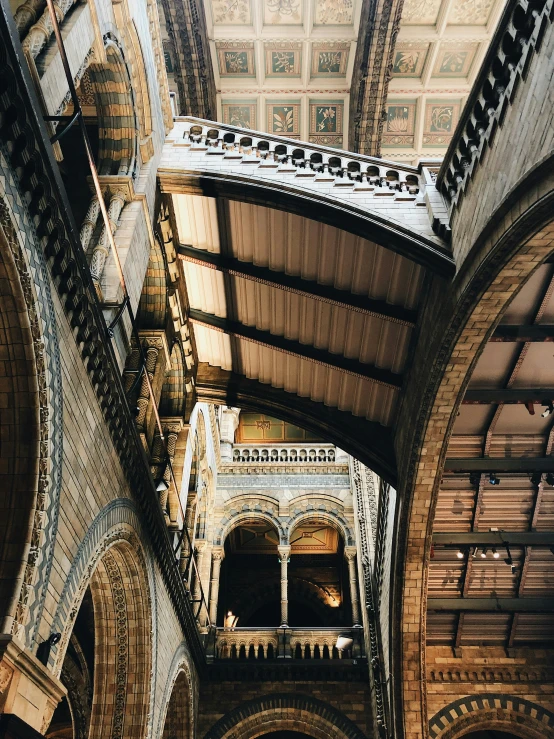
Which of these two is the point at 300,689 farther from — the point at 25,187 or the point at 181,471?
the point at 25,187

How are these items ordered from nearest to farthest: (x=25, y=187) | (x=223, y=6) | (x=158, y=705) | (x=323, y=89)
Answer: (x=25, y=187), (x=158, y=705), (x=223, y=6), (x=323, y=89)

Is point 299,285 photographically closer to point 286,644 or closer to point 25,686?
point 25,686

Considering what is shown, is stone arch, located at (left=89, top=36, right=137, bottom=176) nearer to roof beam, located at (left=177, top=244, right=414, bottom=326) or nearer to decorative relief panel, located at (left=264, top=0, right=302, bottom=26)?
roof beam, located at (left=177, top=244, right=414, bottom=326)

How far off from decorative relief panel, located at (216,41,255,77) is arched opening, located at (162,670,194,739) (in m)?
12.8

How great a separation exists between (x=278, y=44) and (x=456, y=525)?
10.7m

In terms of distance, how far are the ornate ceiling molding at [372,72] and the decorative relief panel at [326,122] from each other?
1.65ft

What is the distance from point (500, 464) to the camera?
9.23 metres

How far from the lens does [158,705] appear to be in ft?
26.3

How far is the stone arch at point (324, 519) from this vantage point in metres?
14.9

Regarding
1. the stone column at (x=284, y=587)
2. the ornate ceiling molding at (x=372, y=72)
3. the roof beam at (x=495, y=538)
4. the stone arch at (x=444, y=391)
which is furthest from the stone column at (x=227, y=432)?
the ornate ceiling molding at (x=372, y=72)

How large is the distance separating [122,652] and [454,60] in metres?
13.2

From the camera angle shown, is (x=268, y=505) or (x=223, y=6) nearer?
(x=223, y=6)

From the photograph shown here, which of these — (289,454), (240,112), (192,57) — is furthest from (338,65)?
(289,454)

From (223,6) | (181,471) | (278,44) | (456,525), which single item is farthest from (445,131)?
(181,471)
